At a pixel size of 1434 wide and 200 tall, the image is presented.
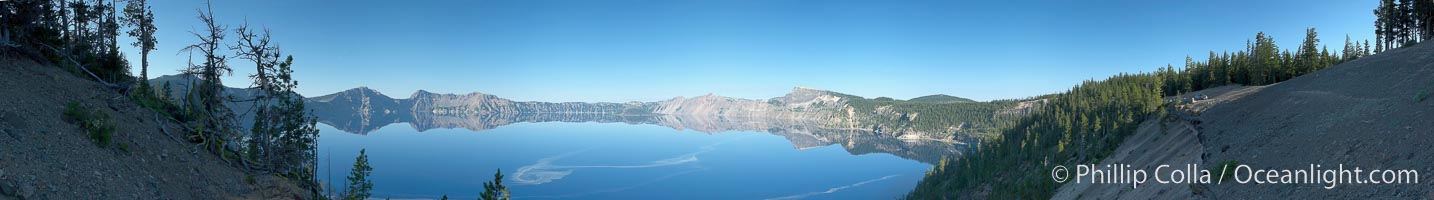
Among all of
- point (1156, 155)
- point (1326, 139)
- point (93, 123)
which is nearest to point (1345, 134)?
point (1326, 139)

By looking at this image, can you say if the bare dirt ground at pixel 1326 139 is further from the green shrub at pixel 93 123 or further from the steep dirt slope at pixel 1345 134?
the green shrub at pixel 93 123

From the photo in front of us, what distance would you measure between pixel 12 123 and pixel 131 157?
2409 millimetres

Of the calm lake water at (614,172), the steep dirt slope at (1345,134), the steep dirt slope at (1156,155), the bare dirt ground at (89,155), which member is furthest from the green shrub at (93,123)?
the calm lake water at (614,172)

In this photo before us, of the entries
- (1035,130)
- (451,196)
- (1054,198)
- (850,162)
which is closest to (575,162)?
(451,196)

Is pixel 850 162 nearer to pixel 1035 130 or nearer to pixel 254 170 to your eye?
pixel 1035 130

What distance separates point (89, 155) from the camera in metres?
14.6

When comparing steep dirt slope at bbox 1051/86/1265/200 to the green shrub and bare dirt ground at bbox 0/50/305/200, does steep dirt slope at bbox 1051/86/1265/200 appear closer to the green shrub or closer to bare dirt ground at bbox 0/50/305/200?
bare dirt ground at bbox 0/50/305/200

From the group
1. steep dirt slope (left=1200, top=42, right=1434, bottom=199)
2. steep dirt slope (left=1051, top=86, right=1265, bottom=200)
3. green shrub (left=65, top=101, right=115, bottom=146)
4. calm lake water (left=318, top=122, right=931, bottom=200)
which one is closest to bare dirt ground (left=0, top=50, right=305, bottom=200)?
green shrub (left=65, top=101, right=115, bottom=146)

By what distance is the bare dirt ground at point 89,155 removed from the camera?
40.6ft

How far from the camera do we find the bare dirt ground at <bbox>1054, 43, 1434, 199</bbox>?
1451cm

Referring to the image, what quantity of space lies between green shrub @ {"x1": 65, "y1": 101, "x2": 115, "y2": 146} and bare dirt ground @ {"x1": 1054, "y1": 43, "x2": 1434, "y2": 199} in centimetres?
3287

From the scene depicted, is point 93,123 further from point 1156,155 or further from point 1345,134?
point 1156,155

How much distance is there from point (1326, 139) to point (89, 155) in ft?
127

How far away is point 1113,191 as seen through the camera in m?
30.0
